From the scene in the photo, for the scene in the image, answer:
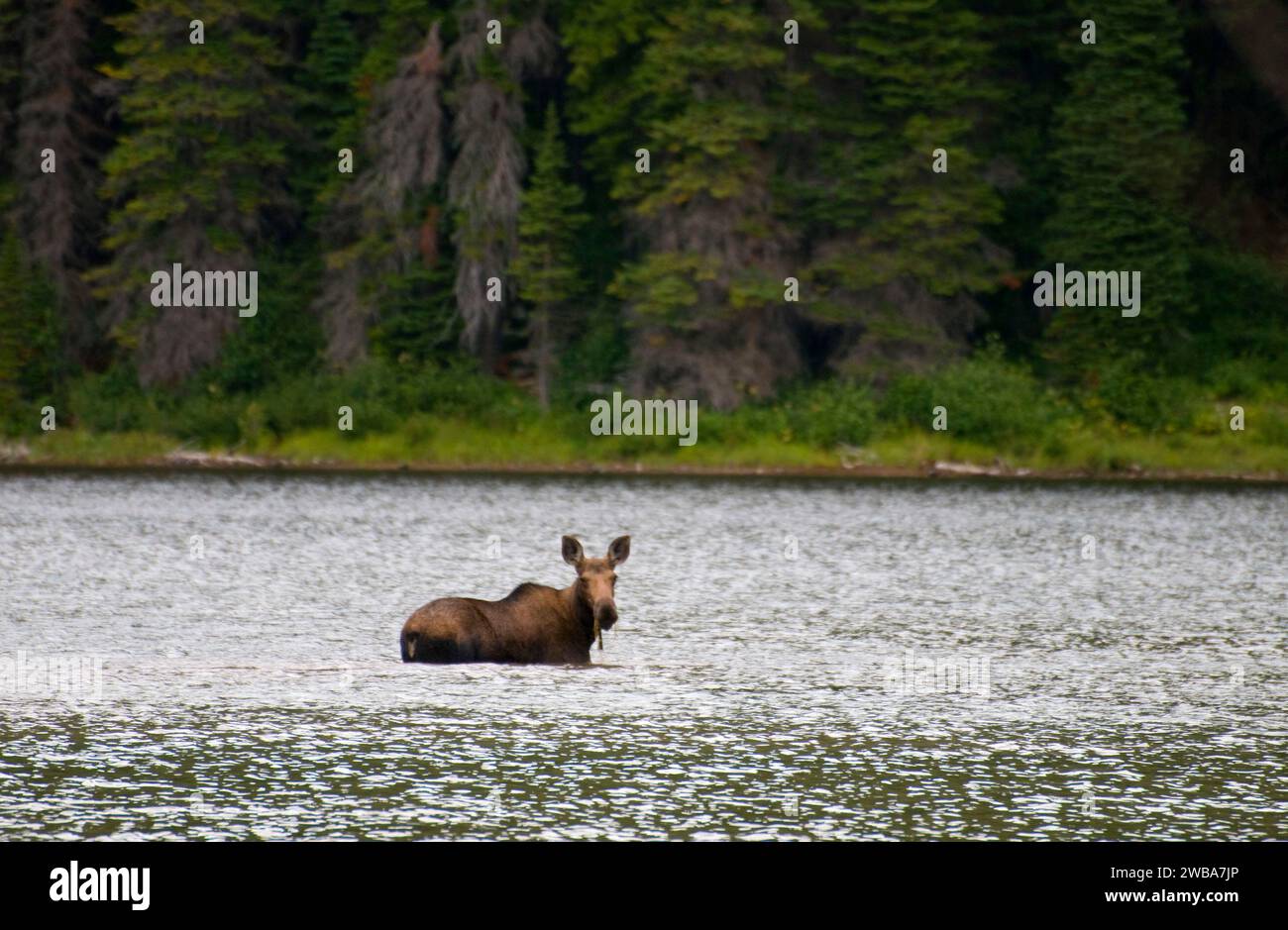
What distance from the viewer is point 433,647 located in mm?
22141

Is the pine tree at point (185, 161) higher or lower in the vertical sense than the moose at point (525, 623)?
higher

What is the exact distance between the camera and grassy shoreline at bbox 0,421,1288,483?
6419cm

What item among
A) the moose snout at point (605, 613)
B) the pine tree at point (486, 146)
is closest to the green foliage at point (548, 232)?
the pine tree at point (486, 146)

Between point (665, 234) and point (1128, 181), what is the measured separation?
15624 mm

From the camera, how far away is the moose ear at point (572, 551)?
2169 cm

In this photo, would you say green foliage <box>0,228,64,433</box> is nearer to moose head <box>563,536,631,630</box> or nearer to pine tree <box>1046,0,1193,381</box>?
pine tree <box>1046,0,1193,381</box>

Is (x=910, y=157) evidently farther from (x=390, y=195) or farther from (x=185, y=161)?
(x=185, y=161)

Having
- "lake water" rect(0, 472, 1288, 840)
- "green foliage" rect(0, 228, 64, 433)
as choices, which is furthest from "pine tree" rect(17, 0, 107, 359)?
"lake water" rect(0, 472, 1288, 840)

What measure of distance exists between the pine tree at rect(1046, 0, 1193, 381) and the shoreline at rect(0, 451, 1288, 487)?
482cm

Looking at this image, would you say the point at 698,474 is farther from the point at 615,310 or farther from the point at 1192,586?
the point at 1192,586

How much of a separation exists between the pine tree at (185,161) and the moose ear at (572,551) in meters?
53.3

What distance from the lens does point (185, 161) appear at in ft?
243

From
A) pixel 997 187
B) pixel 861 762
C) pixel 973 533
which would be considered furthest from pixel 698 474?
pixel 861 762

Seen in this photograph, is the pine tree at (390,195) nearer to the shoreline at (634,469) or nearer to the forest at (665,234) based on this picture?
the forest at (665,234)
